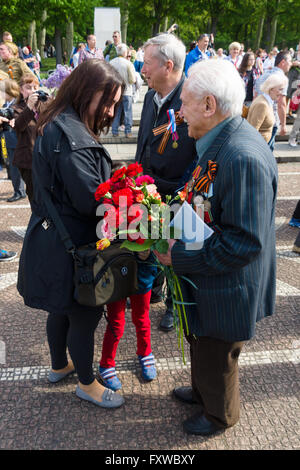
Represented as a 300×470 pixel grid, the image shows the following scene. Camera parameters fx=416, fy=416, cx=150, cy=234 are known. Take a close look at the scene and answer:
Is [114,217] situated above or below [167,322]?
above

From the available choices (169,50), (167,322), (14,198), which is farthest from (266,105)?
(14,198)

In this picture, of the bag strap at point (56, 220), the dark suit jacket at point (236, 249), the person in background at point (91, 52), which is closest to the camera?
the dark suit jacket at point (236, 249)

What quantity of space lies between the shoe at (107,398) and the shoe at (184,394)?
36cm

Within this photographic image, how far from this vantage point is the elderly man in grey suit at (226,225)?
1780 mm

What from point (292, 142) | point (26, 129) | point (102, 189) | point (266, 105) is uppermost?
point (266, 105)

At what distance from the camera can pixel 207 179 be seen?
191 cm

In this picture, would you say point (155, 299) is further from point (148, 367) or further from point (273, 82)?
point (273, 82)

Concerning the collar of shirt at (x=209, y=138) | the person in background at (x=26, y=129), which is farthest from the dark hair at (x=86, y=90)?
the person in background at (x=26, y=129)

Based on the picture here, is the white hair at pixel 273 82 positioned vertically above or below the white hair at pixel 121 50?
below

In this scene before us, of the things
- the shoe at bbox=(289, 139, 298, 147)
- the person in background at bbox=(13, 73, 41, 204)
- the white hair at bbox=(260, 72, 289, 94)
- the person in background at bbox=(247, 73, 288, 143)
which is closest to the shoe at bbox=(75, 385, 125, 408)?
the person in background at bbox=(13, 73, 41, 204)

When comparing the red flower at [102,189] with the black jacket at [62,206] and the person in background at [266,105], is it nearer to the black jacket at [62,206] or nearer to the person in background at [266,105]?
the black jacket at [62,206]

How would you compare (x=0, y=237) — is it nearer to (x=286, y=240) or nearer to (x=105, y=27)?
(x=286, y=240)

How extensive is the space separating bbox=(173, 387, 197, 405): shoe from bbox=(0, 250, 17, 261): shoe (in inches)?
106

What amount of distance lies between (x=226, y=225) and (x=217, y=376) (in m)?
A: 0.89
